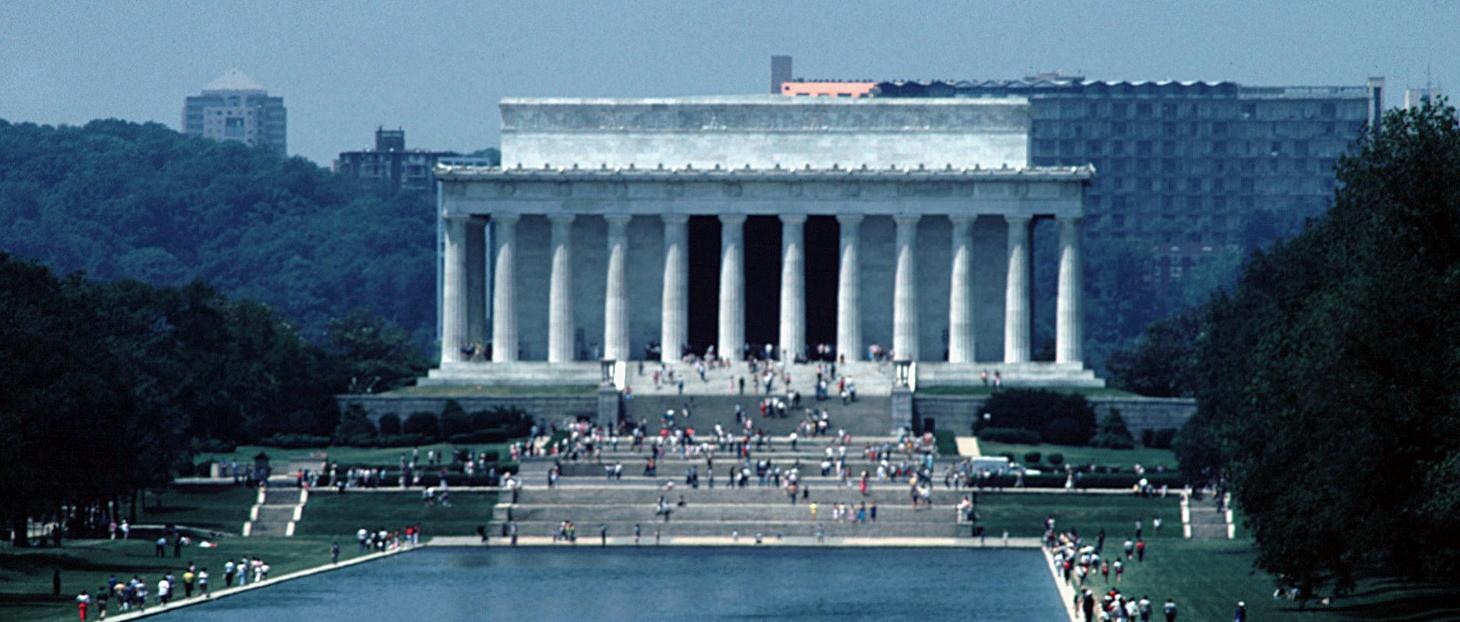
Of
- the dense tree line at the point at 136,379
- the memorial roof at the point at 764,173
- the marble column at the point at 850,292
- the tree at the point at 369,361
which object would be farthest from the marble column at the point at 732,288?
the dense tree line at the point at 136,379

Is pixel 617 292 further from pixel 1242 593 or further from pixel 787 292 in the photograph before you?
pixel 1242 593

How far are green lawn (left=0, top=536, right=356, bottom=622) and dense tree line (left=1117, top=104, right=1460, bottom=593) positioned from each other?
35.0m

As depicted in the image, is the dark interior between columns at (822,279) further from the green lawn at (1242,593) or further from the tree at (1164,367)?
the green lawn at (1242,593)

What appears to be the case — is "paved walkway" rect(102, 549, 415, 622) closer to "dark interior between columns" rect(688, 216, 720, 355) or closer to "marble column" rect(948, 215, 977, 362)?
"marble column" rect(948, 215, 977, 362)

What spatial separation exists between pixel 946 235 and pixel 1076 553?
5695cm

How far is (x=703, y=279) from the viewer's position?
17825cm

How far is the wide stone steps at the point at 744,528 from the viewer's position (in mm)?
135125

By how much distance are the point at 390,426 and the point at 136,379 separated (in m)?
22.9

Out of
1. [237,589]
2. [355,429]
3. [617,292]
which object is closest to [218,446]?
[355,429]

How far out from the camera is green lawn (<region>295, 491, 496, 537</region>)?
136m

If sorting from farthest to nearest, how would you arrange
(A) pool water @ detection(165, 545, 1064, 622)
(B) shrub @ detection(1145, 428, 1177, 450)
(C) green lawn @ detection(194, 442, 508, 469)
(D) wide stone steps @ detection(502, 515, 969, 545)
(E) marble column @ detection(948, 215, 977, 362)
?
(E) marble column @ detection(948, 215, 977, 362) < (B) shrub @ detection(1145, 428, 1177, 450) < (C) green lawn @ detection(194, 442, 508, 469) < (D) wide stone steps @ detection(502, 515, 969, 545) < (A) pool water @ detection(165, 545, 1064, 622)

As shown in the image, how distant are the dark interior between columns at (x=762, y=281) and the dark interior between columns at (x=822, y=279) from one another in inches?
66.7

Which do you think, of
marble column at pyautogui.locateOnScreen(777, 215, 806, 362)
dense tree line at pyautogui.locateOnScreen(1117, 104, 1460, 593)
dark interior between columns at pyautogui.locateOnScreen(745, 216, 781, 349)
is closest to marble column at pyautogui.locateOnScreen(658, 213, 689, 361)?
marble column at pyautogui.locateOnScreen(777, 215, 806, 362)

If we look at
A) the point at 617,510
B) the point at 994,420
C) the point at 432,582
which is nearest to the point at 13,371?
the point at 432,582
